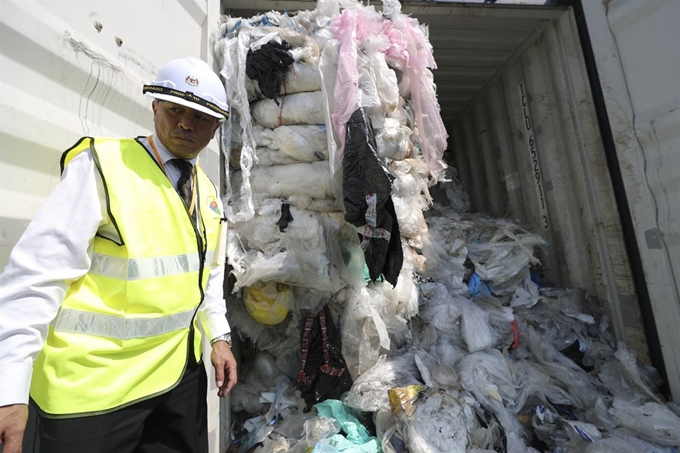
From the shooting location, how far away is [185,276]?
101 centimetres

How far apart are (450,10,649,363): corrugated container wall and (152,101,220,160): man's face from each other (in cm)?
263

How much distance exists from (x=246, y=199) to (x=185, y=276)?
0.96 meters

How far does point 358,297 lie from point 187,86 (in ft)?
4.59

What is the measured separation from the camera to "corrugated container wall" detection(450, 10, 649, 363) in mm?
2375

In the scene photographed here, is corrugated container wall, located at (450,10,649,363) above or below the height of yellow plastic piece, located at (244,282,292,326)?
above

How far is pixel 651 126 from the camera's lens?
1.94 meters

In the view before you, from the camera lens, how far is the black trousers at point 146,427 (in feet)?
2.66

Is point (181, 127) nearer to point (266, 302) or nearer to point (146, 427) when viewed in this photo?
point (146, 427)

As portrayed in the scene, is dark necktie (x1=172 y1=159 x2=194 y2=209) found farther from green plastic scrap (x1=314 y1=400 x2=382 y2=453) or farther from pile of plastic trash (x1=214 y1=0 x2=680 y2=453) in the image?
green plastic scrap (x1=314 y1=400 x2=382 y2=453)

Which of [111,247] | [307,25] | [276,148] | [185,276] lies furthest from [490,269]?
[111,247]

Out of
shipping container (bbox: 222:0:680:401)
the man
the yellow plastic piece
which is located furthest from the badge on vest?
shipping container (bbox: 222:0:680:401)

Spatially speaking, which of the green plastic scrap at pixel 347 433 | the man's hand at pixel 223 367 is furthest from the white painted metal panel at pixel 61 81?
the green plastic scrap at pixel 347 433

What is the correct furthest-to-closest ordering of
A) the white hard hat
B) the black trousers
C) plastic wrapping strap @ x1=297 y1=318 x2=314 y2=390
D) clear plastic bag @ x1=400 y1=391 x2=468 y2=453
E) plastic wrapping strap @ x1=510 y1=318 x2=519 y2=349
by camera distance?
plastic wrapping strap @ x1=510 y1=318 x2=519 y2=349 → plastic wrapping strap @ x1=297 y1=318 x2=314 y2=390 → clear plastic bag @ x1=400 y1=391 x2=468 y2=453 → the white hard hat → the black trousers

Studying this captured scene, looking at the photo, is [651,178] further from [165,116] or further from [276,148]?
[165,116]
